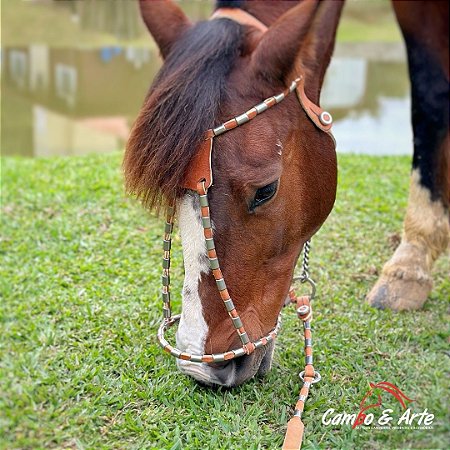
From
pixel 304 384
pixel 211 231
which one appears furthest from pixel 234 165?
pixel 304 384

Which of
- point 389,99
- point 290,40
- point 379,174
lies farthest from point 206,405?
point 389,99

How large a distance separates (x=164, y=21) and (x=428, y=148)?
1.53m

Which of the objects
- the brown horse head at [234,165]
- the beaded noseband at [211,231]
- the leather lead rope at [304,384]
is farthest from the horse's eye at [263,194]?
the leather lead rope at [304,384]

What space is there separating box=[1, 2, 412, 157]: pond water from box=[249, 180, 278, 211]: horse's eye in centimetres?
464

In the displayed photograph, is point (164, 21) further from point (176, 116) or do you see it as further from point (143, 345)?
point (143, 345)

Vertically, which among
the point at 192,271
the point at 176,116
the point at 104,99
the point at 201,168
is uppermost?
the point at 176,116

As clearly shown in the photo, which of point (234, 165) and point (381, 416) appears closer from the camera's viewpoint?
point (234, 165)

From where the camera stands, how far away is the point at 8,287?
9.65ft

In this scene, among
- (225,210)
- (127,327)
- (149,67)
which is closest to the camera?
(225,210)

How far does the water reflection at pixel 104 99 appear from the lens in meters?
6.75

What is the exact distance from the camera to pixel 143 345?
252 centimetres

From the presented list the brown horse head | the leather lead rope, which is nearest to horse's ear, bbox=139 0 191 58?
the brown horse head

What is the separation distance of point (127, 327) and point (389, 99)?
22.3 ft

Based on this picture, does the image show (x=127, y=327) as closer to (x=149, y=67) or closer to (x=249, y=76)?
(x=249, y=76)
